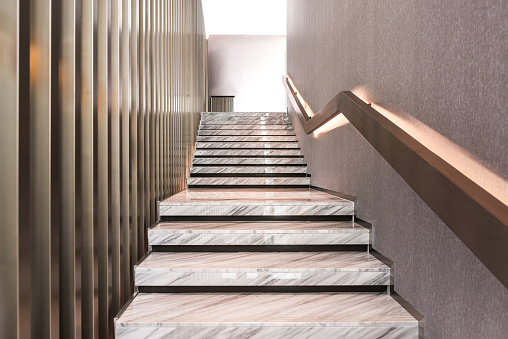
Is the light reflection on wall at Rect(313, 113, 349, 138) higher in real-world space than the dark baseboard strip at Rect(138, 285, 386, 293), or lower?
higher

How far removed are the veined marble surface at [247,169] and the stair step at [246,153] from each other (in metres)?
0.41

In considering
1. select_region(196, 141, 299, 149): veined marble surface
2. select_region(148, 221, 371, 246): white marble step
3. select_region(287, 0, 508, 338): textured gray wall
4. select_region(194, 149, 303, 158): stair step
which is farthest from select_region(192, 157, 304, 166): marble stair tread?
select_region(148, 221, 371, 246): white marble step

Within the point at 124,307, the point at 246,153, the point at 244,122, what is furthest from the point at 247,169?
the point at 124,307

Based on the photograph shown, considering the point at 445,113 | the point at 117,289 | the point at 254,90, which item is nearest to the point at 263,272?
the point at 117,289

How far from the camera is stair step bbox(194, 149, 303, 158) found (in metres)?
4.58

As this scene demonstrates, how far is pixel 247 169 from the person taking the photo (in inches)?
162

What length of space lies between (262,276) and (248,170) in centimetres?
231

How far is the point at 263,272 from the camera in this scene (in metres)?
1.88

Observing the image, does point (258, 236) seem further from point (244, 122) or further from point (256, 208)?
point (244, 122)

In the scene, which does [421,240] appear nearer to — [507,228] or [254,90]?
[507,228]

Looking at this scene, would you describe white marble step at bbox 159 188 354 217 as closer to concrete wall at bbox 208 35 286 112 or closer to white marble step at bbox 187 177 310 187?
white marble step at bbox 187 177 310 187

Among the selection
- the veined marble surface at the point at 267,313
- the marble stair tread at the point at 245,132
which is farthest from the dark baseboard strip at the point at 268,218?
the marble stair tread at the point at 245,132

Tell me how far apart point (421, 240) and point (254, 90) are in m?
8.98

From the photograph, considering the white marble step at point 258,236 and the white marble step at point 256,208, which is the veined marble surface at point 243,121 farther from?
the white marble step at point 258,236
